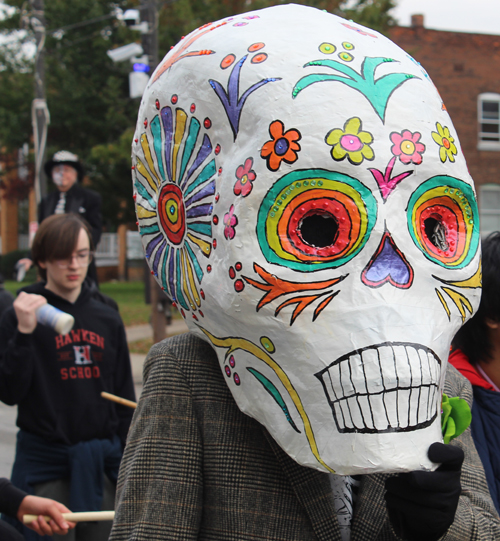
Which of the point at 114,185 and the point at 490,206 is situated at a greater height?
the point at 114,185

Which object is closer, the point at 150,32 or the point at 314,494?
the point at 314,494

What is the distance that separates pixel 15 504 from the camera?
256 centimetres

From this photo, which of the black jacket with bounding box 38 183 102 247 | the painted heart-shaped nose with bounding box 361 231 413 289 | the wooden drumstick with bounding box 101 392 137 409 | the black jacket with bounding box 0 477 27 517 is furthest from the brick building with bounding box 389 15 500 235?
the painted heart-shaped nose with bounding box 361 231 413 289

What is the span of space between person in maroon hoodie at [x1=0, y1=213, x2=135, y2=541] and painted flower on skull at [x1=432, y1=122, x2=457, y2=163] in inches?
78.7

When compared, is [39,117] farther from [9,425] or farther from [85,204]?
[9,425]

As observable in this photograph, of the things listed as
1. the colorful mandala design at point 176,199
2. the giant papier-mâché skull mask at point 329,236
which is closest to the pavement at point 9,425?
the colorful mandala design at point 176,199

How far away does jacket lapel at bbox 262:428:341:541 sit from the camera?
4.78 feet

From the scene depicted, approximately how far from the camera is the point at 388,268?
4.22 feet

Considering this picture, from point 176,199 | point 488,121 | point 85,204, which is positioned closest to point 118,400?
point 176,199

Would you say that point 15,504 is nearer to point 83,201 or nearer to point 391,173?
point 391,173

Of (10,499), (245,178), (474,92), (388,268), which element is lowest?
(10,499)

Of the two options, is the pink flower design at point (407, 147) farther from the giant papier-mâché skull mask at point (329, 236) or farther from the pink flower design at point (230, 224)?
the pink flower design at point (230, 224)

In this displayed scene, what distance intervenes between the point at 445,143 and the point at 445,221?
0.54ft

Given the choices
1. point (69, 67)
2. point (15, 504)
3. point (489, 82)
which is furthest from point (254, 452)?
point (489, 82)
